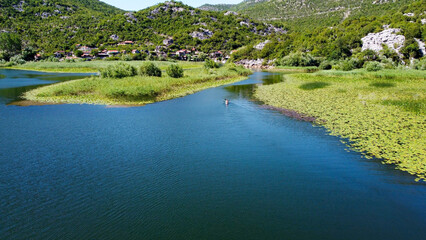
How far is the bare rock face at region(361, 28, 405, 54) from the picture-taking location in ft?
305

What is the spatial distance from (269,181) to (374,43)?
109321 millimetres

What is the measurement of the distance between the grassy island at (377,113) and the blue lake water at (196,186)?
5.97ft

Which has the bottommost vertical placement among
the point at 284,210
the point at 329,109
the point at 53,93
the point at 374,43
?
the point at 284,210

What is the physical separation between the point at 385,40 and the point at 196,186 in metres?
112

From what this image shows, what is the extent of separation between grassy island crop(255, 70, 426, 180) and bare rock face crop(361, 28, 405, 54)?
158 ft

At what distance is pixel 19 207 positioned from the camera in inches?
488

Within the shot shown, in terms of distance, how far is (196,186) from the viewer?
14.6m

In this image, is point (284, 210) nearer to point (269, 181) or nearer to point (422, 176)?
point (269, 181)

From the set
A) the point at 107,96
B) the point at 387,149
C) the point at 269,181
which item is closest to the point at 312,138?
the point at 387,149

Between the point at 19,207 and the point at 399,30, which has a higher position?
the point at 399,30

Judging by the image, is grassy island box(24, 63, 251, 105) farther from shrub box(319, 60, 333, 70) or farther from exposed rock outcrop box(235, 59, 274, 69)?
exposed rock outcrop box(235, 59, 274, 69)

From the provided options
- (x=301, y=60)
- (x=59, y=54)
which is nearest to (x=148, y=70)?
(x=301, y=60)

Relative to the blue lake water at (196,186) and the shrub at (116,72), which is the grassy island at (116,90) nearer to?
the shrub at (116,72)

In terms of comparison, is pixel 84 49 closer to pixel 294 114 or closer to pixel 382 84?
pixel 382 84
